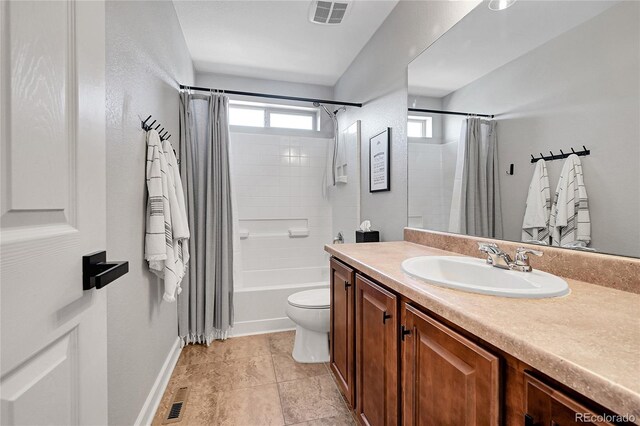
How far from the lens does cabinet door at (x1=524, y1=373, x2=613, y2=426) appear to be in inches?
18.5

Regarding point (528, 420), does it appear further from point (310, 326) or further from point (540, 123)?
point (310, 326)

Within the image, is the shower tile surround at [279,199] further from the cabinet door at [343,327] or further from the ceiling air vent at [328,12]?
the cabinet door at [343,327]

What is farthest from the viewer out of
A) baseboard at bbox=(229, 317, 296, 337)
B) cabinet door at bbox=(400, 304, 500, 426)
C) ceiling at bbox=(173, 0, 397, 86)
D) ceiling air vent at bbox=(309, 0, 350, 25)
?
baseboard at bbox=(229, 317, 296, 337)

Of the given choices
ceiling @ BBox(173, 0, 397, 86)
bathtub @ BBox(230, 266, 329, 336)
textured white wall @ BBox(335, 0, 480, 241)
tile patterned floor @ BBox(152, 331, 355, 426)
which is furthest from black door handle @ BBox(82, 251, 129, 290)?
ceiling @ BBox(173, 0, 397, 86)

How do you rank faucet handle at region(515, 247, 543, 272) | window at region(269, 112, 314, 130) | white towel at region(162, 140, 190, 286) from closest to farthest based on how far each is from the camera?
faucet handle at region(515, 247, 543, 272), white towel at region(162, 140, 190, 286), window at region(269, 112, 314, 130)

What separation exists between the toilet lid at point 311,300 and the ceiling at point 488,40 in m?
1.59

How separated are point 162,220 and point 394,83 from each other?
5.97 ft

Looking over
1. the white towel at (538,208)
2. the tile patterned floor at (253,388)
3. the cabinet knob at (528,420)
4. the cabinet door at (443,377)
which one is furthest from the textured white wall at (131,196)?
the white towel at (538,208)

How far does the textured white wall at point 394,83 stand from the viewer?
1.73 metres

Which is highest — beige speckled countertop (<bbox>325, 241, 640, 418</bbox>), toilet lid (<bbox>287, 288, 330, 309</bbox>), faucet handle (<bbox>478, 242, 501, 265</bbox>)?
faucet handle (<bbox>478, 242, 501, 265</bbox>)

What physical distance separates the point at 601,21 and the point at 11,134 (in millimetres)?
1547

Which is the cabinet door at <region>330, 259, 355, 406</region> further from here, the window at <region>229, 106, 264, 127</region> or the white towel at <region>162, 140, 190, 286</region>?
the window at <region>229, 106, 264, 127</region>

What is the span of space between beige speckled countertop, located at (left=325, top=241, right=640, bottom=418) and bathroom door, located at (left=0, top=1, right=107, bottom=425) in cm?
83

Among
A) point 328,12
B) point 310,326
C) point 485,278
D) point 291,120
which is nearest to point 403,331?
point 485,278
